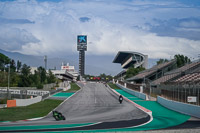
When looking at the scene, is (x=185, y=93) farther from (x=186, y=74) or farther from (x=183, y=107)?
(x=186, y=74)

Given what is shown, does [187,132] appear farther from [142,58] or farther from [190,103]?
[142,58]

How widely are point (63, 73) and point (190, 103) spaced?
134 metres

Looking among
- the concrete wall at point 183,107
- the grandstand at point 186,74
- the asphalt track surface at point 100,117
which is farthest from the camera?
the grandstand at point 186,74

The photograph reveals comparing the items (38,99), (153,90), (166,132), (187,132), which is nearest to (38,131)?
(166,132)

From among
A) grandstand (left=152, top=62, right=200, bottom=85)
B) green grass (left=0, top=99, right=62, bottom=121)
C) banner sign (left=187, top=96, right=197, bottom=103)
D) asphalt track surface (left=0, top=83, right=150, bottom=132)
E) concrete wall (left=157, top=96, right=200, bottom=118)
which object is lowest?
green grass (left=0, top=99, right=62, bottom=121)

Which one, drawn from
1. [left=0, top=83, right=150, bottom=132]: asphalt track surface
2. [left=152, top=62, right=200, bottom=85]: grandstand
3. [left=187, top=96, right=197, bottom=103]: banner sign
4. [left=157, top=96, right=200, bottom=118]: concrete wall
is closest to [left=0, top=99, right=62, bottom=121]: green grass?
[left=0, top=83, right=150, bottom=132]: asphalt track surface

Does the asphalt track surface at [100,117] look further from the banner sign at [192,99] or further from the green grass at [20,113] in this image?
the banner sign at [192,99]

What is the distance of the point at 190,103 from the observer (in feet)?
99.2

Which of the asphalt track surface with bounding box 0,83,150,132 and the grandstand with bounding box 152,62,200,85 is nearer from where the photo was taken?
the asphalt track surface with bounding box 0,83,150,132

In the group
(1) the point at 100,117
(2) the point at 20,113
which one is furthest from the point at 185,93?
(2) the point at 20,113

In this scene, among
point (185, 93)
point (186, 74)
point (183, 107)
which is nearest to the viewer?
Result: point (183, 107)

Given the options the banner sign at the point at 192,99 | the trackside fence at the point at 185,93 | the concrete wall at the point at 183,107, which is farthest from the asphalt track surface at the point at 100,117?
the trackside fence at the point at 185,93

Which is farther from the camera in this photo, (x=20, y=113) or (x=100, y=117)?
(x=20, y=113)

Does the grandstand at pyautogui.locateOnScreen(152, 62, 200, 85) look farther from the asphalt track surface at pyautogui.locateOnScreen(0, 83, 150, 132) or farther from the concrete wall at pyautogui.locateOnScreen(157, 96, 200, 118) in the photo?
the asphalt track surface at pyautogui.locateOnScreen(0, 83, 150, 132)
